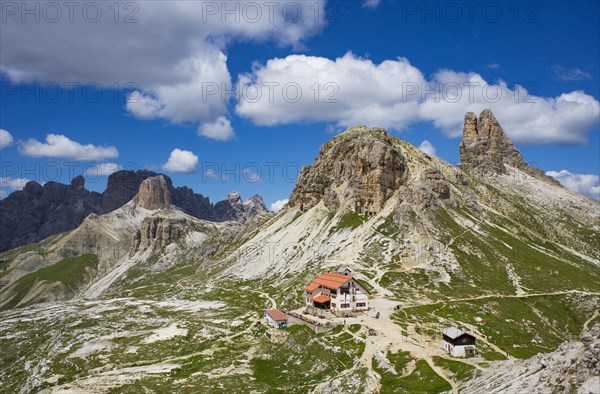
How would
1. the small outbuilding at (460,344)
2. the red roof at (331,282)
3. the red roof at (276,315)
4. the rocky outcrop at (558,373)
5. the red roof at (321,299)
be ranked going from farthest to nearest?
the red roof at (321,299) → the red roof at (331,282) → the red roof at (276,315) → the small outbuilding at (460,344) → the rocky outcrop at (558,373)

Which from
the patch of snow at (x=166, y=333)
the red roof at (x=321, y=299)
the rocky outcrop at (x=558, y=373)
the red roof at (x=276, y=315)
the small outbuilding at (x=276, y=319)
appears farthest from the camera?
the red roof at (x=321, y=299)

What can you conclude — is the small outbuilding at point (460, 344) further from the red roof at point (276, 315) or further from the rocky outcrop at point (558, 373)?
the red roof at point (276, 315)

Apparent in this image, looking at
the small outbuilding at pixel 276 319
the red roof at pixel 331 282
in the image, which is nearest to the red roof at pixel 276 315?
the small outbuilding at pixel 276 319

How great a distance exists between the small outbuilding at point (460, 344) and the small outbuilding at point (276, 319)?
45.3 meters

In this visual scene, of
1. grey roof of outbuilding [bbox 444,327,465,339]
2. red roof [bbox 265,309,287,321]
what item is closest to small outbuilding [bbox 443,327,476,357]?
grey roof of outbuilding [bbox 444,327,465,339]

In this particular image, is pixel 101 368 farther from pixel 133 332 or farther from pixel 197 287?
pixel 197 287

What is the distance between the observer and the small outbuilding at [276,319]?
111 meters

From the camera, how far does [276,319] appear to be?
11212 centimetres

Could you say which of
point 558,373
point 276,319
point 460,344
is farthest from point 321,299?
point 558,373

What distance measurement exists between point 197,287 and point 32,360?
88.4m

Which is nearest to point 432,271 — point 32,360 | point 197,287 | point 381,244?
point 381,244

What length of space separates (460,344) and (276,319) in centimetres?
4892

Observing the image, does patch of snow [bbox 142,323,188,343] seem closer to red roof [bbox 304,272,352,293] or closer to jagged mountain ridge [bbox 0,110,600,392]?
jagged mountain ridge [bbox 0,110,600,392]

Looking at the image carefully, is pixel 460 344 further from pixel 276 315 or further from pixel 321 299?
pixel 276 315
